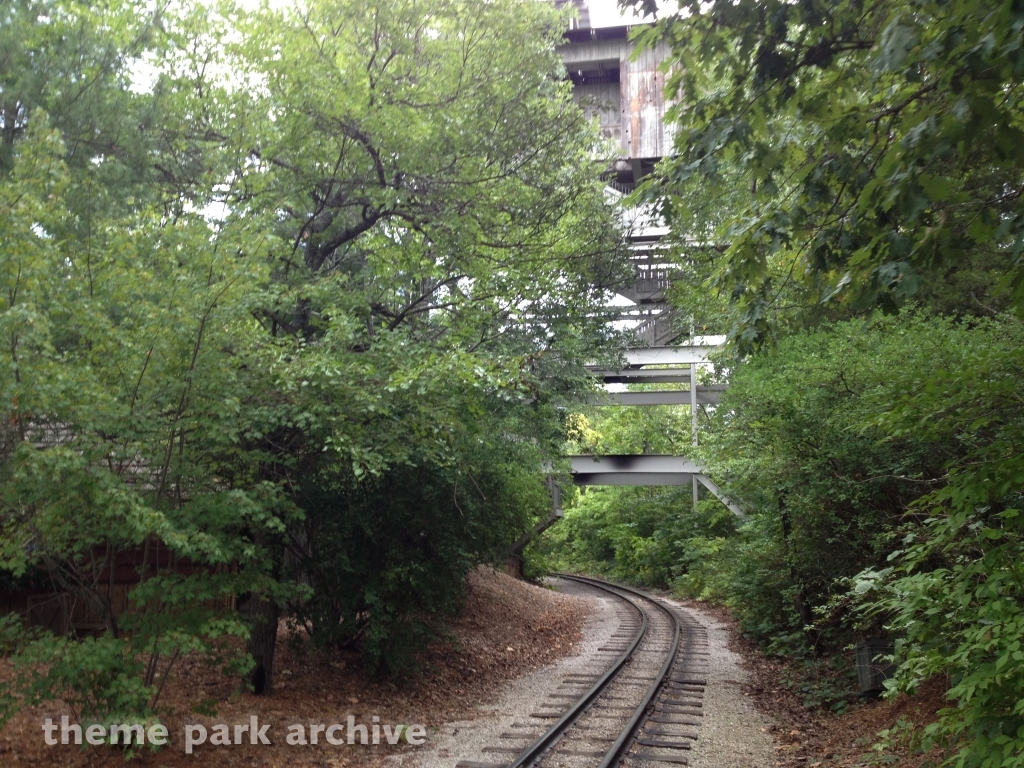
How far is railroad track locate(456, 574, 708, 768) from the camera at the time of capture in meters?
8.60

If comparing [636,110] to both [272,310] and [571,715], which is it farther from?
[571,715]

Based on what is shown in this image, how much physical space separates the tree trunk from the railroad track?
353cm

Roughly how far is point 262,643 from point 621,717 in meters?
4.88

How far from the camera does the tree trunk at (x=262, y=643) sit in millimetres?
10773

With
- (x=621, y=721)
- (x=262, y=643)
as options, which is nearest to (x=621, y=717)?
(x=621, y=721)

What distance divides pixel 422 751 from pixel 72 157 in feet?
27.0

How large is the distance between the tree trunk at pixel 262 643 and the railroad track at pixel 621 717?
3.53 meters

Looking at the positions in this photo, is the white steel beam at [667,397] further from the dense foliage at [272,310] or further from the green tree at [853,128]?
the green tree at [853,128]

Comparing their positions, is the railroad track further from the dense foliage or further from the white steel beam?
the white steel beam

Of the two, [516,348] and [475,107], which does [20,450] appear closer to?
[475,107]

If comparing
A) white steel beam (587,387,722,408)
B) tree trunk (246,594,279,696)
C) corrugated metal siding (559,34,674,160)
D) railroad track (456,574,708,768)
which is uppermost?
corrugated metal siding (559,34,674,160)

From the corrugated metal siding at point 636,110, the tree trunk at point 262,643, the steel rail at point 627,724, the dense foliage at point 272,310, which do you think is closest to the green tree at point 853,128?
the dense foliage at point 272,310

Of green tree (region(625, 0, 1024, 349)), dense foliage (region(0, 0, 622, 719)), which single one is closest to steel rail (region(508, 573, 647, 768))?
dense foliage (region(0, 0, 622, 719))

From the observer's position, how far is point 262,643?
36.0ft
